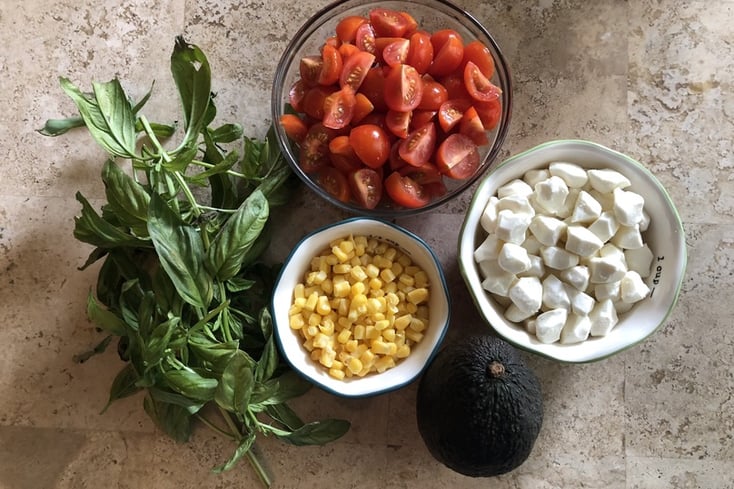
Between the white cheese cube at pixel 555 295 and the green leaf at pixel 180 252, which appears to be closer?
the green leaf at pixel 180 252

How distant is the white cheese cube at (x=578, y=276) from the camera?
1188mm

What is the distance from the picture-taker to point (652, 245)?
125 centimetres

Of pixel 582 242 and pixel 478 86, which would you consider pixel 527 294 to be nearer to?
pixel 582 242

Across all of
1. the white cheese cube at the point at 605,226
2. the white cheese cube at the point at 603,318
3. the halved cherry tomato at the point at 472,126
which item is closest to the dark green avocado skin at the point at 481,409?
the white cheese cube at the point at 603,318

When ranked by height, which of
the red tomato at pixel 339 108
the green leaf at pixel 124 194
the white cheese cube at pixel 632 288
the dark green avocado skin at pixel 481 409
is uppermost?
the red tomato at pixel 339 108

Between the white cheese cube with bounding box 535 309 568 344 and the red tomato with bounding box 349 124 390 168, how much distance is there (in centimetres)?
43

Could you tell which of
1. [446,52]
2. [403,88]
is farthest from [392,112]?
[446,52]

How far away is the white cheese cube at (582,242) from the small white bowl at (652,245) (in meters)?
0.14

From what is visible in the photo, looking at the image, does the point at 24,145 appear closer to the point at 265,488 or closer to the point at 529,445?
the point at 265,488

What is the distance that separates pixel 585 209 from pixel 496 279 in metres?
0.21

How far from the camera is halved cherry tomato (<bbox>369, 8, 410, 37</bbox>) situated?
48.6 inches

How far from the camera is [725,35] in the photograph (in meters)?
1.40

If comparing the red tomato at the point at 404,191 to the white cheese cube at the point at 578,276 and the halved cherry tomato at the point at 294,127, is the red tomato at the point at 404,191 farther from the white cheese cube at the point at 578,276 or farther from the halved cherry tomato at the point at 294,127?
the white cheese cube at the point at 578,276

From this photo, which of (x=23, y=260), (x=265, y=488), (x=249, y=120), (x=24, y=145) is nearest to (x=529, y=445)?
(x=265, y=488)
